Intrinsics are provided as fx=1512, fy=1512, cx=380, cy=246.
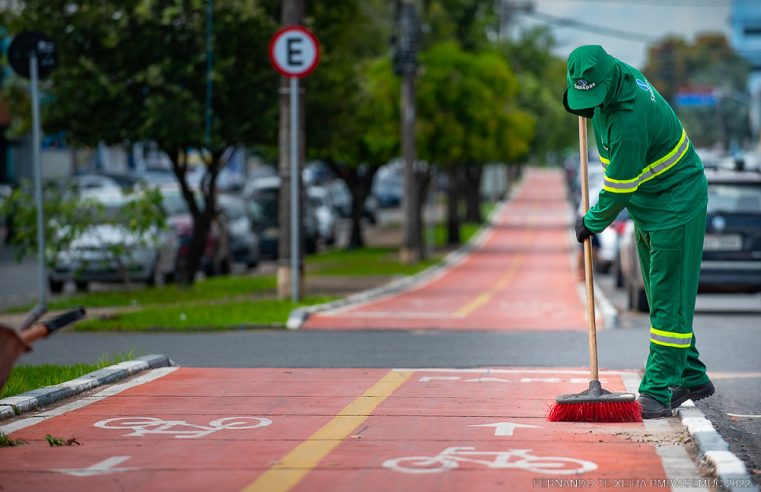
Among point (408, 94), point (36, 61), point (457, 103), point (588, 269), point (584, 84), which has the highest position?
point (457, 103)

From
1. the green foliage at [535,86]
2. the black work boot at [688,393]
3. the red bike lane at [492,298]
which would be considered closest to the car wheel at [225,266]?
the red bike lane at [492,298]

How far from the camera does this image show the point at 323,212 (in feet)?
143

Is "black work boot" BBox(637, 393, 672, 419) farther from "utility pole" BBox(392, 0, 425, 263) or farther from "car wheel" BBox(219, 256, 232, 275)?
"utility pole" BBox(392, 0, 425, 263)

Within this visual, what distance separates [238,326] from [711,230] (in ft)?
19.4

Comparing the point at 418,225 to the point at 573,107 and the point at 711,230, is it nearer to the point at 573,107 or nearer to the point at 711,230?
the point at 711,230

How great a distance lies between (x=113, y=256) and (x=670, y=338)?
13.3 metres

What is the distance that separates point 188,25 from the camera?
72.3 ft

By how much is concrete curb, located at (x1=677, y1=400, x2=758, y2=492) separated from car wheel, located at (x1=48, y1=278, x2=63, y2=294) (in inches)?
646

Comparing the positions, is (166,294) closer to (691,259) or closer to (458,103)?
(691,259)

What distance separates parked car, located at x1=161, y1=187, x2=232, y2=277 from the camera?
25594mm

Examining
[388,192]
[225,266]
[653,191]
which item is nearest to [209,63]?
[225,266]

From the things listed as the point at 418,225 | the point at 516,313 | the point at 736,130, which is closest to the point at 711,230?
the point at 516,313

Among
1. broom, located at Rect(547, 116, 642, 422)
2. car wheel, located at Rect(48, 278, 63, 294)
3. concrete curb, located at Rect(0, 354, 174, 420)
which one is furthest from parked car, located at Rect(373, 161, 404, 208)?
broom, located at Rect(547, 116, 642, 422)

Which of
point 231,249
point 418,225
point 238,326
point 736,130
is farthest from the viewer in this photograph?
point 736,130
